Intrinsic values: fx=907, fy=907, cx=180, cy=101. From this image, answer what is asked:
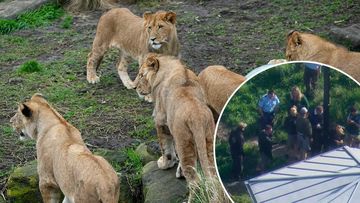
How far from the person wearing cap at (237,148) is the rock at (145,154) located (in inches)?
108

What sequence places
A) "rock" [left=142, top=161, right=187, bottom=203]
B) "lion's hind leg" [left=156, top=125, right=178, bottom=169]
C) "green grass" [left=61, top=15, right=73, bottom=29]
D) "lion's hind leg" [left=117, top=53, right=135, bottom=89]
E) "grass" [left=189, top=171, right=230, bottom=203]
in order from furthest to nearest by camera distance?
"green grass" [left=61, top=15, right=73, bottom=29] → "lion's hind leg" [left=117, top=53, right=135, bottom=89] → "lion's hind leg" [left=156, top=125, right=178, bottom=169] → "rock" [left=142, top=161, right=187, bottom=203] → "grass" [left=189, top=171, right=230, bottom=203]

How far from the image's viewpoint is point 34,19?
13.2 meters

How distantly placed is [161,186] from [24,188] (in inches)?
46.9

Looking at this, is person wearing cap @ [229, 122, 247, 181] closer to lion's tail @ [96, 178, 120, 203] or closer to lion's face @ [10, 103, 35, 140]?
lion's tail @ [96, 178, 120, 203]

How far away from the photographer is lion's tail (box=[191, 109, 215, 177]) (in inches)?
249

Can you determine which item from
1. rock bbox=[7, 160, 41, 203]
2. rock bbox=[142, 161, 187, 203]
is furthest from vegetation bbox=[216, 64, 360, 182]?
rock bbox=[7, 160, 41, 203]

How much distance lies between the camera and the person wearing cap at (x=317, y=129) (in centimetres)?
501

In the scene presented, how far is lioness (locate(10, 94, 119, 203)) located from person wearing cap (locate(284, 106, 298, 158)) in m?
1.46

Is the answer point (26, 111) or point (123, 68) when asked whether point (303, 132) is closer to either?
point (26, 111)

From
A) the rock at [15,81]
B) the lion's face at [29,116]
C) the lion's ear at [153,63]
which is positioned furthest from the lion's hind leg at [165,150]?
the rock at [15,81]

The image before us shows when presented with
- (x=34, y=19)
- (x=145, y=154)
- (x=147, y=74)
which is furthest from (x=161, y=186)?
(x=34, y=19)

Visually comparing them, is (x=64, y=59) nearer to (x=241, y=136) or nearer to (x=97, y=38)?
(x=97, y=38)

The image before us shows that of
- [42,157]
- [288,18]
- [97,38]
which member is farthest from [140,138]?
[288,18]

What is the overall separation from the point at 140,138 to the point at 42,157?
5.99 ft
